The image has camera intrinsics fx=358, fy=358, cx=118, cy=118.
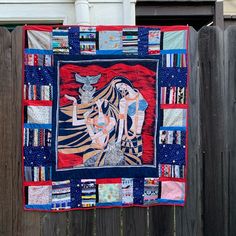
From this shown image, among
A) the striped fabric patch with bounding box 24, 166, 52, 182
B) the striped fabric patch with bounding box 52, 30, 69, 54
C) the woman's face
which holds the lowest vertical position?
the striped fabric patch with bounding box 24, 166, 52, 182

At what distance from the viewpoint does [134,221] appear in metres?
3.09

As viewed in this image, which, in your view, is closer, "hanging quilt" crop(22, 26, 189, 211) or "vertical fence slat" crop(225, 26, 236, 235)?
"hanging quilt" crop(22, 26, 189, 211)

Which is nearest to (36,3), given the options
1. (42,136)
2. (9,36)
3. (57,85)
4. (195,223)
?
(9,36)

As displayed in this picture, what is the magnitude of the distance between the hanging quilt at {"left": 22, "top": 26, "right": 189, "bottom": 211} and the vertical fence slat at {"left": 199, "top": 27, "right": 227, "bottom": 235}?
0.59ft

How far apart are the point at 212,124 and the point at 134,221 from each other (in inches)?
42.5

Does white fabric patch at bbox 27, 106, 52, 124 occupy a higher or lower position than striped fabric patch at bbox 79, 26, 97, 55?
lower

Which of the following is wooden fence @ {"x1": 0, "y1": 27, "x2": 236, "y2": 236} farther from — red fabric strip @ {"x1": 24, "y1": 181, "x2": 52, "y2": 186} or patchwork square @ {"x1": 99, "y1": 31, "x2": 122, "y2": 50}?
patchwork square @ {"x1": 99, "y1": 31, "x2": 122, "y2": 50}

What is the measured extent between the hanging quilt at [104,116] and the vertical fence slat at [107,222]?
0.23 feet

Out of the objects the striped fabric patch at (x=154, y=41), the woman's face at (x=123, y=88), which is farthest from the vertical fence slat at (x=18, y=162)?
the striped fabric patch at (x=154, y=41)

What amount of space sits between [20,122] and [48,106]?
0.89 feet

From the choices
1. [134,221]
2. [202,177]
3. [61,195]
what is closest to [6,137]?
[61,195]

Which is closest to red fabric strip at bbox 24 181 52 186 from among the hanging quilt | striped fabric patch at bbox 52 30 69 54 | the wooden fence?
the hanging quilt

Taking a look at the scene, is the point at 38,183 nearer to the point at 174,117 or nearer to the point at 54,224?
the point at 54,224

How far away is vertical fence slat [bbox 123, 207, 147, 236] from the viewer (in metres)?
3.08
